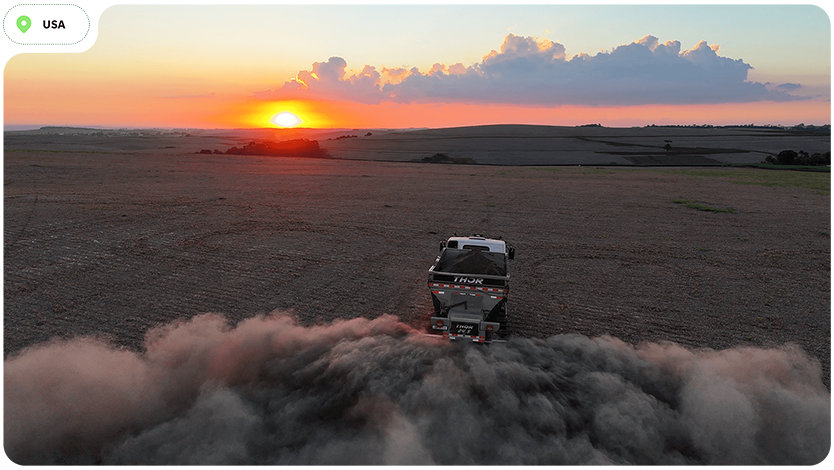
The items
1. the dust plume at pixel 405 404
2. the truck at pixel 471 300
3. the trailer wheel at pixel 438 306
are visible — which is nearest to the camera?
the dust plume at pixel 405 404

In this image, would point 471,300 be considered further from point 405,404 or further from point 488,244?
point 405,404

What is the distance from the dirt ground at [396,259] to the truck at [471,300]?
1461 millimetres

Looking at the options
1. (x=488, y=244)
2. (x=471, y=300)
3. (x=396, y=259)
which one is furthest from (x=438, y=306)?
(x=396, y=259)

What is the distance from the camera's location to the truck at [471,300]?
10.8 meters

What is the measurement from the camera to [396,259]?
18.5 m

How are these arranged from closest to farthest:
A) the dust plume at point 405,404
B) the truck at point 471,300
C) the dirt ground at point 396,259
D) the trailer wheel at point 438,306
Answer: the dust plume at point 405,404 → the truck at point 471,300 → the trailer wheel at point 438,306 → the dirt ground at point 396,259

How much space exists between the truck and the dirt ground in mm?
1461

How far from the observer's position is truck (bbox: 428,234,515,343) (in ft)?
35.3

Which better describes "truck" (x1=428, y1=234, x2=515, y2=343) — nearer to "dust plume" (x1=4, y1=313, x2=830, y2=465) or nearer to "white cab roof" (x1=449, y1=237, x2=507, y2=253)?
"dust plume" (x1=4, y1=313, x2=830, y2=465)

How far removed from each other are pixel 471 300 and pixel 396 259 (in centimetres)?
759

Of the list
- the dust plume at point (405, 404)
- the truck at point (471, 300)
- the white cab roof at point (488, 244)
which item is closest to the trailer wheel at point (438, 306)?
the truck at point (471, 300)

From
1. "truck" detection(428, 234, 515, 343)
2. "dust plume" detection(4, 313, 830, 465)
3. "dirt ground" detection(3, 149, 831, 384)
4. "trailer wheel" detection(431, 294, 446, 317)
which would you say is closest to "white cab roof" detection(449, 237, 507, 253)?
"truck" detection(428, 234, 515, 343)

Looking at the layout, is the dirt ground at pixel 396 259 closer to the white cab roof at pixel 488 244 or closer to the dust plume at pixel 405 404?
the white cab roof at pixel 488 244

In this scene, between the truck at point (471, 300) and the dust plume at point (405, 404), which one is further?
the truck at point (471, 300)
